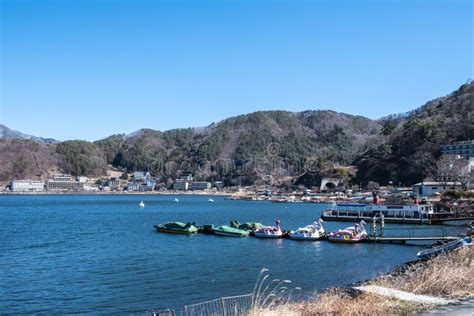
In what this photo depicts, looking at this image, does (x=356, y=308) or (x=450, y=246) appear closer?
(x=356, y=308)

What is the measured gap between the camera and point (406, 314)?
42.7ft

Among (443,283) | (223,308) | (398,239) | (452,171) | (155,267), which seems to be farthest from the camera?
(452,171)

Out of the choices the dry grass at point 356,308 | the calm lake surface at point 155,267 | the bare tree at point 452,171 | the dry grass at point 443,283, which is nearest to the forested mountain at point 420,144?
the bare tree at point 452,171

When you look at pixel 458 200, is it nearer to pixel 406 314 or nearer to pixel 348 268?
pixel 348 268

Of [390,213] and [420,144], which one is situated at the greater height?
[420,144]

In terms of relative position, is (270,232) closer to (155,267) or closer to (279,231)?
(279,231)

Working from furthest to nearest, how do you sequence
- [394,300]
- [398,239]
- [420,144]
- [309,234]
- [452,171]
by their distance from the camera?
[420,144] → [452,171] → [309,234] → [398,239] → [394,300]

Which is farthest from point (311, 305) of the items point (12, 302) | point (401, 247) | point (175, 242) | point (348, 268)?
point (175, 242)

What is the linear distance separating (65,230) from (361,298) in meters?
60.6

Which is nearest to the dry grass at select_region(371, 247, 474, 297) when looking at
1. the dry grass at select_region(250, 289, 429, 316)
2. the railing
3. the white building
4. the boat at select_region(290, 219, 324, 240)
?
the dry grass at select_region(250, 289, 429, 316)

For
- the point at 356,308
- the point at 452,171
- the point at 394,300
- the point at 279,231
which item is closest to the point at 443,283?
the point at 394,300

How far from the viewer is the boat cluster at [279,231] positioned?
51469mm

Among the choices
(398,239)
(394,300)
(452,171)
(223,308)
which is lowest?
(398,239)

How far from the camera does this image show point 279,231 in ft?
188
